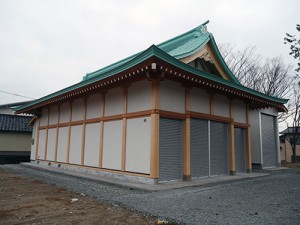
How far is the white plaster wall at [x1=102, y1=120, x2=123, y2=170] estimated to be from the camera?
30.7ft

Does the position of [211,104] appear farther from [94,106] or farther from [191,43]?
[94,106]

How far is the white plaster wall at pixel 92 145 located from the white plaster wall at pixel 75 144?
0.60 m

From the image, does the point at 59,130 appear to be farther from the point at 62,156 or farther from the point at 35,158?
the point at 35,158

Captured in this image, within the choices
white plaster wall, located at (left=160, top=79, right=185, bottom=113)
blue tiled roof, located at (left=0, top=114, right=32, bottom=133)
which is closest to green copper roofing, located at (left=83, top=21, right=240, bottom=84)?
white plaster wall, located at (left=160, top=79, right=185, bottom=113)

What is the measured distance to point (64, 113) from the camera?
13.5 m

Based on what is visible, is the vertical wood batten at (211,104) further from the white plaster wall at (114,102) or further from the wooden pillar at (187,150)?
the white plaster wall at (114,102)

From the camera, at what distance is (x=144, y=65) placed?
7277 mm

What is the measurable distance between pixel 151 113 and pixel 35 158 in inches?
437

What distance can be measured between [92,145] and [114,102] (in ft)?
7.59

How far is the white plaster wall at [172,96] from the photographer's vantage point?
8492mm

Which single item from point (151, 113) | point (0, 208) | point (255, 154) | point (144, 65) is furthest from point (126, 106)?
point (255, 154)

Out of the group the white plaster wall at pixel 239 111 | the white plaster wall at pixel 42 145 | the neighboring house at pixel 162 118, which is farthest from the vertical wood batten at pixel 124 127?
the white plaster wall at pixel 42 145

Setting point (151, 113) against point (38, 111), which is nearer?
point (151, 113)

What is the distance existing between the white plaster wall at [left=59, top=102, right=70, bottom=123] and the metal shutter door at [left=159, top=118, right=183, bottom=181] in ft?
21.5
